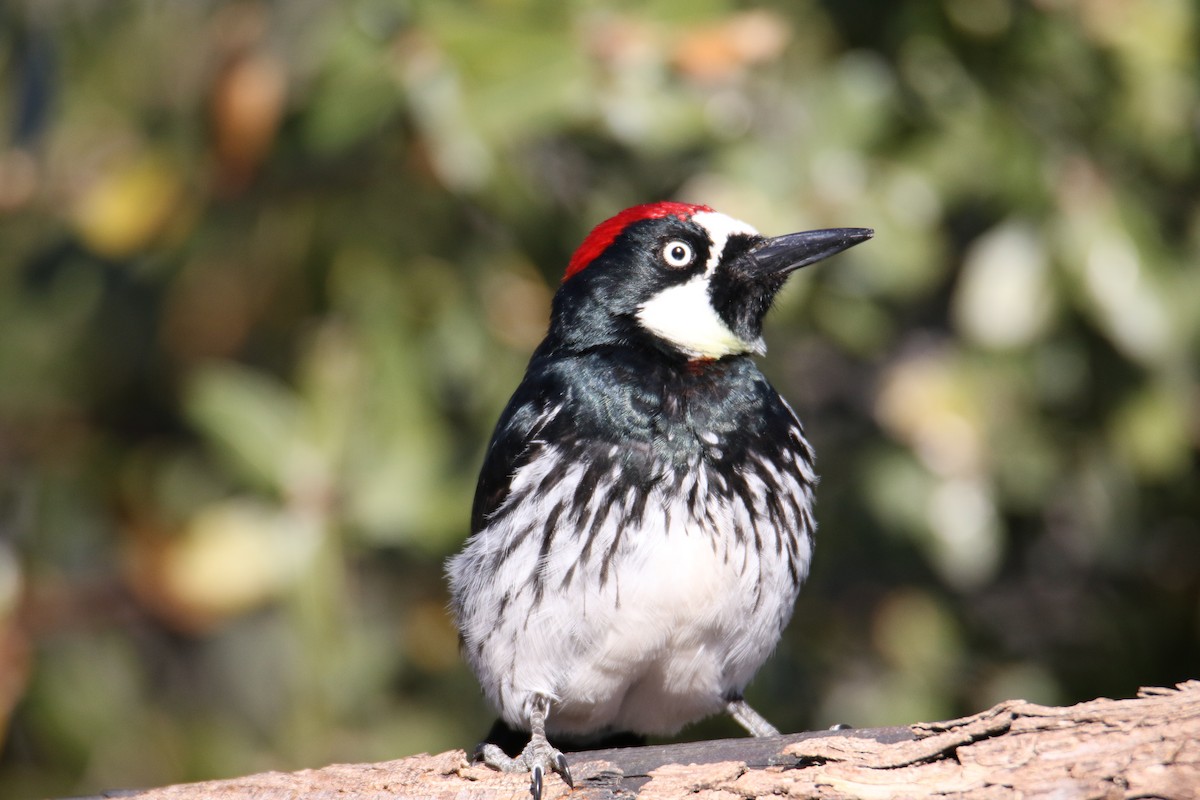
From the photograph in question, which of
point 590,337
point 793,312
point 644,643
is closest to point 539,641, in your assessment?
point 644,643

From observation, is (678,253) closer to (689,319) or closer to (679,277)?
(679,277)

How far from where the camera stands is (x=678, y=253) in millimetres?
3902

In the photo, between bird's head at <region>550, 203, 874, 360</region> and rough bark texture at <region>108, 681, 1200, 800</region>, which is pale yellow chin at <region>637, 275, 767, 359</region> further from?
rough bark texture at <region>108, 681, 1200, 800</region>

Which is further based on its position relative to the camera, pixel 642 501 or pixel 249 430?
pixel 249 430

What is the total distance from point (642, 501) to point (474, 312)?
1208 millimetres

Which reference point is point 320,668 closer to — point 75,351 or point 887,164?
point 75,351

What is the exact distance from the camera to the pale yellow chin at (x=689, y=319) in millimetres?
3842

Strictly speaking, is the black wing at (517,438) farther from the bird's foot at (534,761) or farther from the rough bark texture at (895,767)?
the rough bark texture at (895,767)

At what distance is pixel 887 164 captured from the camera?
437 centimetres

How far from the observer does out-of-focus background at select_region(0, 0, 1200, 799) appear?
3.98 meters

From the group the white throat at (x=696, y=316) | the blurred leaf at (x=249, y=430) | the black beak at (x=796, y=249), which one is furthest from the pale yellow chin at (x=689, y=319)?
the blurred leaf at (x=249, y=430)

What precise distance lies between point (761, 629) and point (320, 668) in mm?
1280

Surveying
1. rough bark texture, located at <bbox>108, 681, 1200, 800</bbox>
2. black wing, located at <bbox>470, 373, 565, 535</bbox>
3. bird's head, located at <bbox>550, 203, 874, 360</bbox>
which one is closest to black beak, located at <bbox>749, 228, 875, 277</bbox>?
bird's head, located at <bbox>550, 203, 874, 360</bbox>

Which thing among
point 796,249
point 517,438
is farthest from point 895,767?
point 796,249
